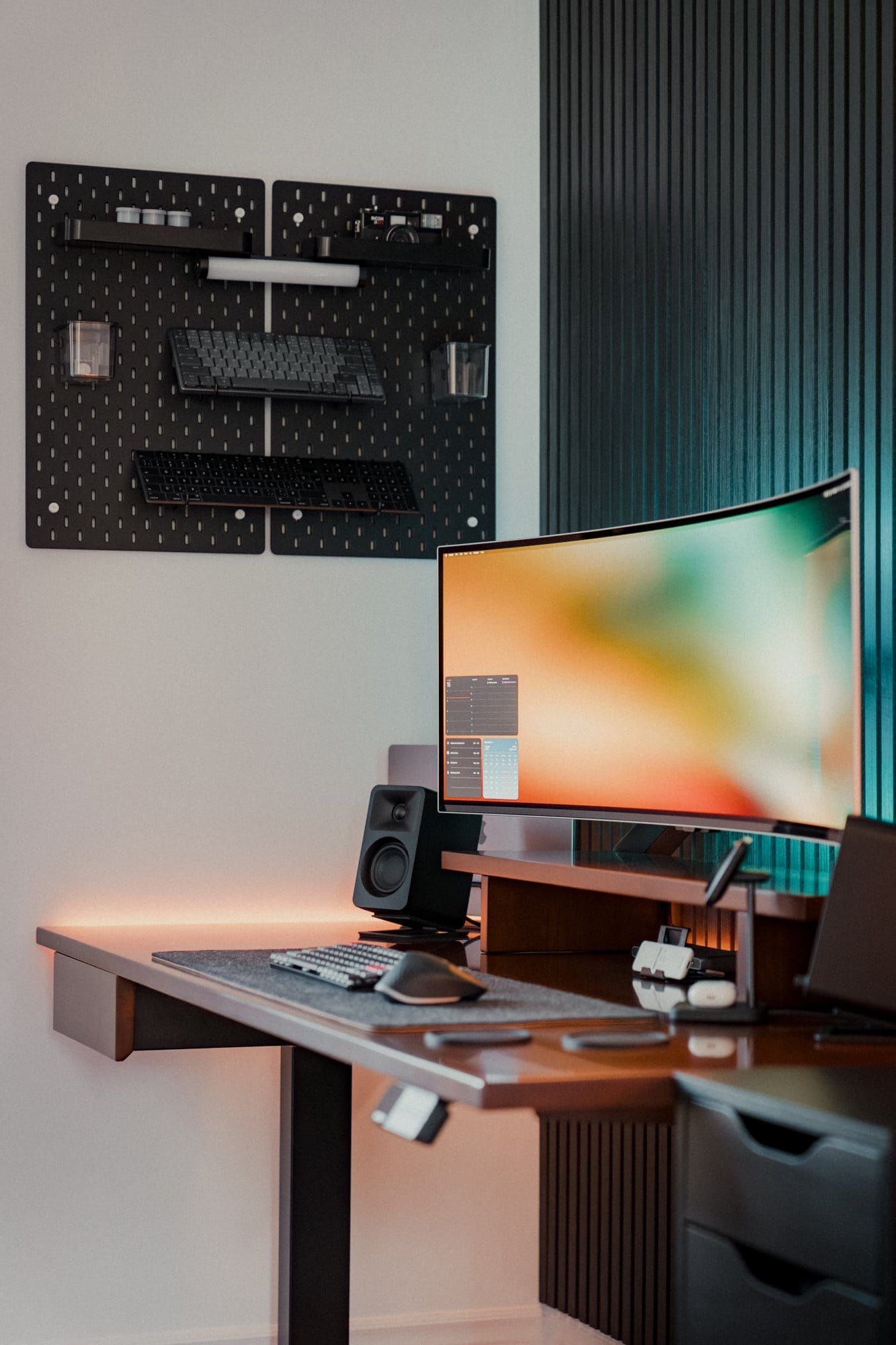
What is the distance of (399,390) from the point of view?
10.4ft

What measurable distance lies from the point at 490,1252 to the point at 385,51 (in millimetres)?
2479

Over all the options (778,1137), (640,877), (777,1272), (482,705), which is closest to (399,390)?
(482,705)

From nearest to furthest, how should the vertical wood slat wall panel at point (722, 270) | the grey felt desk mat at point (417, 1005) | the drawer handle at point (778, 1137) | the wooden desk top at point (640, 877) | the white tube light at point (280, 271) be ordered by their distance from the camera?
the drawer handle at point (778, 1137), the grey felt desk mat at point (417, 1005), the wooden desk top at point (640, 877), the vertical wood slat wall panel at point (722, 270), the white tube light at point (280, 271)

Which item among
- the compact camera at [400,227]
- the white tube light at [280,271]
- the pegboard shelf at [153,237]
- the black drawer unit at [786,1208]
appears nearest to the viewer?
the black drawer unit at [786,1208]

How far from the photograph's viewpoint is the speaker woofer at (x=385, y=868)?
Answer: 264cm

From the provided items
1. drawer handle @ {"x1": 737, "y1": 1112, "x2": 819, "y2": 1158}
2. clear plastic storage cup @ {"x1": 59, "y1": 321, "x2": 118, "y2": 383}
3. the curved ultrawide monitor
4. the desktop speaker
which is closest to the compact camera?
clear plastic storage cup @ {"x1": 59, "y1": 321, "x2": 118, "y2": 383}

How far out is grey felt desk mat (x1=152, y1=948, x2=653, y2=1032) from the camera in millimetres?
1676

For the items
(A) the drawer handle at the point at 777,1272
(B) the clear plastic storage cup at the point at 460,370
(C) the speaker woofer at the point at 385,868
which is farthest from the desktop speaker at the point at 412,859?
(A) the drawer handle at the point at 777,1272

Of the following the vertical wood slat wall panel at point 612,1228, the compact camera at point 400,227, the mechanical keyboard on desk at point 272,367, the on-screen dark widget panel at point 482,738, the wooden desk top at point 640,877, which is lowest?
the vertical wood slat wall panel at point 612,1228

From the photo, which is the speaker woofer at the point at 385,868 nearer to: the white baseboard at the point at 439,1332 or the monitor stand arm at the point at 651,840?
the monitor stand arm at the point at 651,840

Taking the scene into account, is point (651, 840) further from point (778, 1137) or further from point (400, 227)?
point (400, 227)

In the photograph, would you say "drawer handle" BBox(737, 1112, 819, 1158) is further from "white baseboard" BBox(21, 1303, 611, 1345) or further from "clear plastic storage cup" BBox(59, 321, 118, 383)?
"clear plastic storage cup" BBox(59, 321, 118, 383)

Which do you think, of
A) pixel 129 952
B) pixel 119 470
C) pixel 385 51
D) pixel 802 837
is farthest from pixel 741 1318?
pixel 385 51

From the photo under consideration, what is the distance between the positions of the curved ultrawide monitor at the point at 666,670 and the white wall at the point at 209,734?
0.52m
